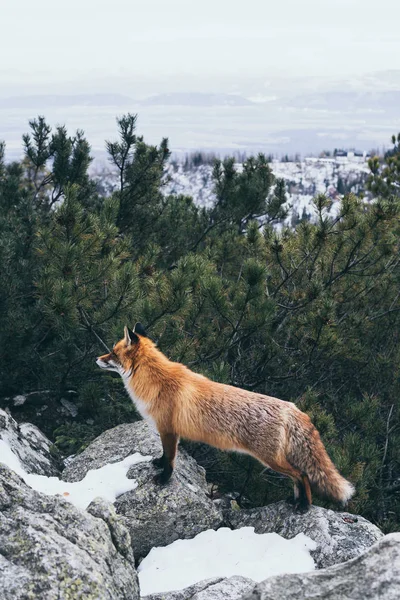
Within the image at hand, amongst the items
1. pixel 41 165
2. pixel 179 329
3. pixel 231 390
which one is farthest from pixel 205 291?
pixel 41 165

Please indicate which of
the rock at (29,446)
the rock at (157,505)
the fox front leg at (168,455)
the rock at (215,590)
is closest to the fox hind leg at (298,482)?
the rock at (157,505)

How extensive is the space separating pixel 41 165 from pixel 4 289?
15.2 feet

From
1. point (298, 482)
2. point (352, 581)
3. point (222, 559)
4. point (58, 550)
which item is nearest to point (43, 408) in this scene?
point (222, 559)

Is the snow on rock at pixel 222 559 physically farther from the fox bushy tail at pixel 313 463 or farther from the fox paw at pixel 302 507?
the fox bushy tail at pixel 313 463

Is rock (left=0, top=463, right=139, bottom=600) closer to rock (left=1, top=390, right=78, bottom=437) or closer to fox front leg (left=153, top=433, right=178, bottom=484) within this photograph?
fox front leg (left=153, top=433, right=178, bottom=484)

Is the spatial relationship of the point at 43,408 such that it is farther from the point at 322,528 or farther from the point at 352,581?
the point at 352,581

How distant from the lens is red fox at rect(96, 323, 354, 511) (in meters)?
6.52

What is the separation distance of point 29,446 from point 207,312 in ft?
11.5

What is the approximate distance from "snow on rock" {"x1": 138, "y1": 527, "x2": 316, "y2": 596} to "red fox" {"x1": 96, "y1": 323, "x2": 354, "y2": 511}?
0.63m

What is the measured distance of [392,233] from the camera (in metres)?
10.8

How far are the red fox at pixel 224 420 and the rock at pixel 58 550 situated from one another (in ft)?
6.09

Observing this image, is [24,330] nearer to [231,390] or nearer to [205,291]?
[205,291]

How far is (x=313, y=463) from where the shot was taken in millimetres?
6508

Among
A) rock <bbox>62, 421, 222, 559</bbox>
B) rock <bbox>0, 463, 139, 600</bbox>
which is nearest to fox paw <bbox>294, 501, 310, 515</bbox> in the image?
rock <bbox>62, 421, 222, 559</bbox>
